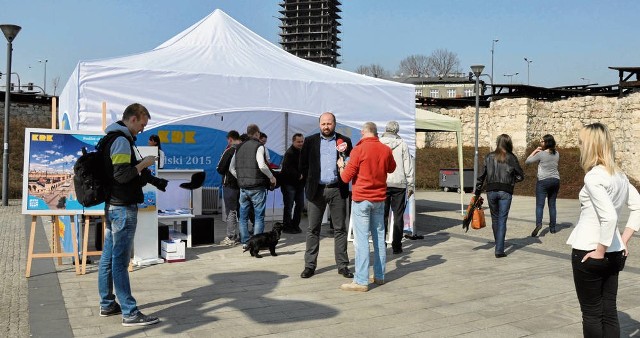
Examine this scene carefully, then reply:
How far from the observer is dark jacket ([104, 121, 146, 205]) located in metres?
4.31

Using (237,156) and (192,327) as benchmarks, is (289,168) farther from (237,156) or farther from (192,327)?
(192,327)

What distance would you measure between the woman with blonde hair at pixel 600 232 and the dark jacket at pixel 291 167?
6.92 m

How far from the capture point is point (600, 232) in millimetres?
3162

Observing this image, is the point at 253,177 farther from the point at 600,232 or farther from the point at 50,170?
the point at 600,232

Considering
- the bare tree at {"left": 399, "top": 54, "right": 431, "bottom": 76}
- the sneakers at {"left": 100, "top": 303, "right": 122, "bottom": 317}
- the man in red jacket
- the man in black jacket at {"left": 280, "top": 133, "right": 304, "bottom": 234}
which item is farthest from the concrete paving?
the bare tree at {"left": 399, "top": 54, "right": 431, "bottom": 76}

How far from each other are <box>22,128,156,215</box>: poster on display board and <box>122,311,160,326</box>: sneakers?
7.22 ft

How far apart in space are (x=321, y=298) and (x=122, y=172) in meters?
2.25

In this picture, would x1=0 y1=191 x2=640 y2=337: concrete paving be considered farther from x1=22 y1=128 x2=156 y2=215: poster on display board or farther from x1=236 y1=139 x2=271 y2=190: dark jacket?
x1=236 y1=139 x2=271 y2=190: dark jacket

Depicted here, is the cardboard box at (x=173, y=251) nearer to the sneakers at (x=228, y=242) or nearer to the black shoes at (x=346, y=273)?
the sneakers at (x=228, y=242)

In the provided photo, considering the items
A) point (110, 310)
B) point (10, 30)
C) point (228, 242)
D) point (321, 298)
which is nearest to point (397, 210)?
point (228, 242)

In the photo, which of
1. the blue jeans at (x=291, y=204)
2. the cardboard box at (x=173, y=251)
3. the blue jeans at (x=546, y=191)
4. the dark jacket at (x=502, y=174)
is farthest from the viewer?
the blue jeans at (x=291, y=204)

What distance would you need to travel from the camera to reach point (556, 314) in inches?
197

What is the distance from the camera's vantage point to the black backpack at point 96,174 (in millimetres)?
4426

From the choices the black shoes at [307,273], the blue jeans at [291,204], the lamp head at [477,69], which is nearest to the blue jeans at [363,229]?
the black shoes at [307,273]
